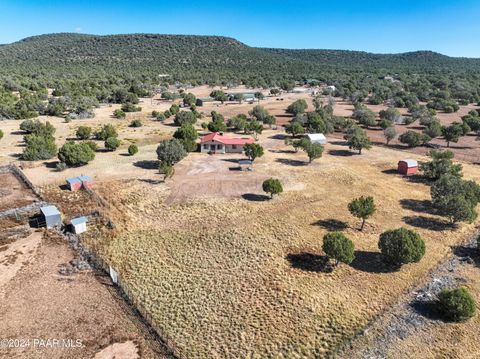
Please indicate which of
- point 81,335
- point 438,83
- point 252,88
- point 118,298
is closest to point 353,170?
point 118,298

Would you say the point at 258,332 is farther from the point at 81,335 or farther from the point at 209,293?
the point at 81,335

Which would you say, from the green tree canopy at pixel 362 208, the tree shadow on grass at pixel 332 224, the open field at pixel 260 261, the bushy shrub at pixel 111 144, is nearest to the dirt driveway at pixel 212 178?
the open field at pixel 260 261

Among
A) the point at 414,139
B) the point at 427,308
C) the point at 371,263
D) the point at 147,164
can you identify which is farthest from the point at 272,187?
the point at 414,139

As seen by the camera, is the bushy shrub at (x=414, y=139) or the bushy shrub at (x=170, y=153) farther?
the bushy shrub at (x=414, y=139)

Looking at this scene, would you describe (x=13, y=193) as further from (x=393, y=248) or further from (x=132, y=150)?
(x=393, y=248)

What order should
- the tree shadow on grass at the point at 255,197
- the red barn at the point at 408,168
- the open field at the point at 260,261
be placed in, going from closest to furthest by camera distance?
the open field at the point at 260,261
the tree shadow on grass at the point at 255,197
the red barn at the point at 408,168

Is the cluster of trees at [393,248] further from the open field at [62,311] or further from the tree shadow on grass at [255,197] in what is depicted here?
the open field at [62,311]
